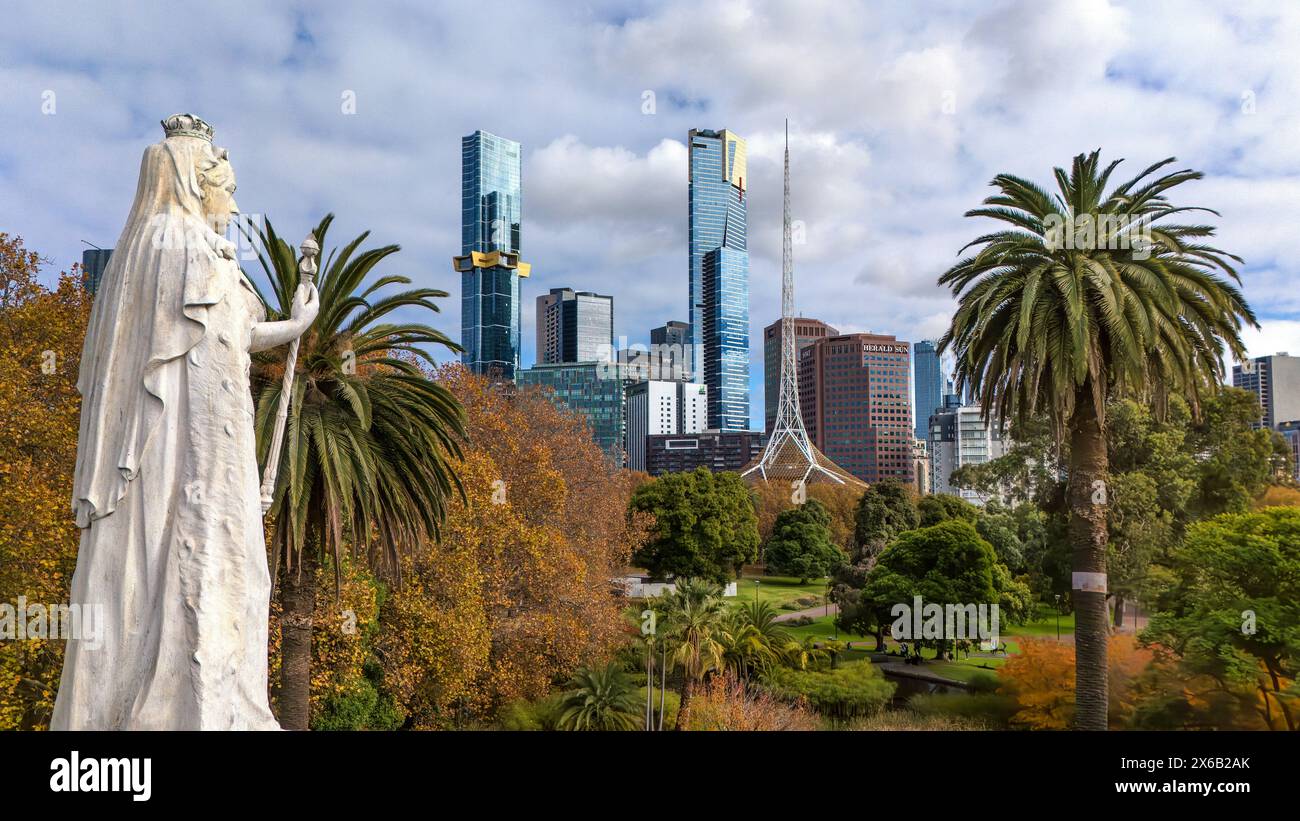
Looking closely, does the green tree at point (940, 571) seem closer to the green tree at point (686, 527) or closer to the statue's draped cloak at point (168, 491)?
the green tree at point (686, 527)

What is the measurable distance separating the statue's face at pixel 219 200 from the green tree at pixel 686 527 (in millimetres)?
50492

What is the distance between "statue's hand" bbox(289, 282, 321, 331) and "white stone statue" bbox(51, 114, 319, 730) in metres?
0.43

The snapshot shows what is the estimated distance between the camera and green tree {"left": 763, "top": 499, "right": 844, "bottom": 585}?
69.4 m

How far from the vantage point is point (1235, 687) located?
22250 mm

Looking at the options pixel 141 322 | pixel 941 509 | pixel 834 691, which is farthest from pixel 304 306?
pixel 941 509

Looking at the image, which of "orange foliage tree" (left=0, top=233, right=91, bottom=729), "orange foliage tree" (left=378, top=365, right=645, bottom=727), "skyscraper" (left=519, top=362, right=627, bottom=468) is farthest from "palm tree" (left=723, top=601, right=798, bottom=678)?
"skyscraper" (left=519, top=362, right=627, bottom=468)

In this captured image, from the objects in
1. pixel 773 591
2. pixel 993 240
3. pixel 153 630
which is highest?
pixel 993 240

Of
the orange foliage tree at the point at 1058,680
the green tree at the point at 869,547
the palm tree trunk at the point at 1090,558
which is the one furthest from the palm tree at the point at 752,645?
the palm tree trunk at the point at 1090,558

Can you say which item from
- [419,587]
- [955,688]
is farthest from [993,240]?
[955,688]

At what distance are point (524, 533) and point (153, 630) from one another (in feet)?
70.6

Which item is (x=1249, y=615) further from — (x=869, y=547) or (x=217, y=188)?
(x=869, y=547)

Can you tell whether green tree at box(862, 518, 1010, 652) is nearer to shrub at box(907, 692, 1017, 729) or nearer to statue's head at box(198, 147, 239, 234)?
shrub at box(907, 692, 1017, 729)

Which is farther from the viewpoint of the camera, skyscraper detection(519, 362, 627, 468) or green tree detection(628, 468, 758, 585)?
skyscraper detection(519, 362, 627, 468)

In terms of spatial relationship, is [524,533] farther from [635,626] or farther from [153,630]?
[153,630]
